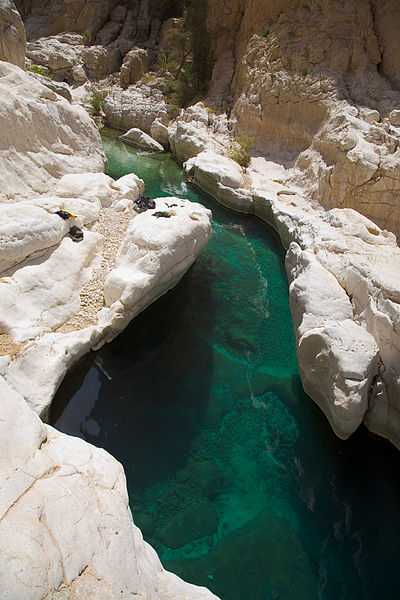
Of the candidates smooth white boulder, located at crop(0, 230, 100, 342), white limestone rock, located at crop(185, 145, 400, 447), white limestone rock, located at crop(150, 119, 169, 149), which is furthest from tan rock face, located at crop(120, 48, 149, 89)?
smooth white boulder, located at crop(0, 230, 100, 342)

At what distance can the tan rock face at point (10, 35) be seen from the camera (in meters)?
16.7

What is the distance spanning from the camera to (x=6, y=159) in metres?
12.6

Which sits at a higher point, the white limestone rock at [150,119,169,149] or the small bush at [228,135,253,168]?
the small bush at [228,135,253,168]

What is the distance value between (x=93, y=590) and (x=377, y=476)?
6.31 m

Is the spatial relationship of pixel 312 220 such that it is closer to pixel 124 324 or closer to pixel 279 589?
pixel 124 324

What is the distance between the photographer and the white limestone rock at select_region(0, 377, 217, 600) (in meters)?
3.70

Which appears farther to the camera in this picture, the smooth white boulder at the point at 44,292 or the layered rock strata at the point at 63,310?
the smooth white boulder at the point at 44,292

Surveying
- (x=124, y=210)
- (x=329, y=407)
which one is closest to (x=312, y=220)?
(x=124, y=210)

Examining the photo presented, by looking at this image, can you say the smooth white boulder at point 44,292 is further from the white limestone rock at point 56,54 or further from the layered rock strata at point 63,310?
the white limestone rock at point 56,54

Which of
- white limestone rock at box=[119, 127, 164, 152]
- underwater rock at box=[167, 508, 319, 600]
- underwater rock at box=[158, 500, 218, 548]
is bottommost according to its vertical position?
white limestone rock at box=[119, 127, 164, 152]

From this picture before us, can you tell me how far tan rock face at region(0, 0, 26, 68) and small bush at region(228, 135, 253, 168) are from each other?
10.3 m

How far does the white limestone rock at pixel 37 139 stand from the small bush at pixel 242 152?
274 inches

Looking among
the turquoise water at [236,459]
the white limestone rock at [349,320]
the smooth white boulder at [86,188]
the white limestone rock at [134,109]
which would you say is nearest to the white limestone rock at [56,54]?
the white limestone rock at [134,109]

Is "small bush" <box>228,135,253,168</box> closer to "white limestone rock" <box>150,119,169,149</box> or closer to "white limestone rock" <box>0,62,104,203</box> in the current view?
"white limestone rock" <box>150,119,169,149</box>
